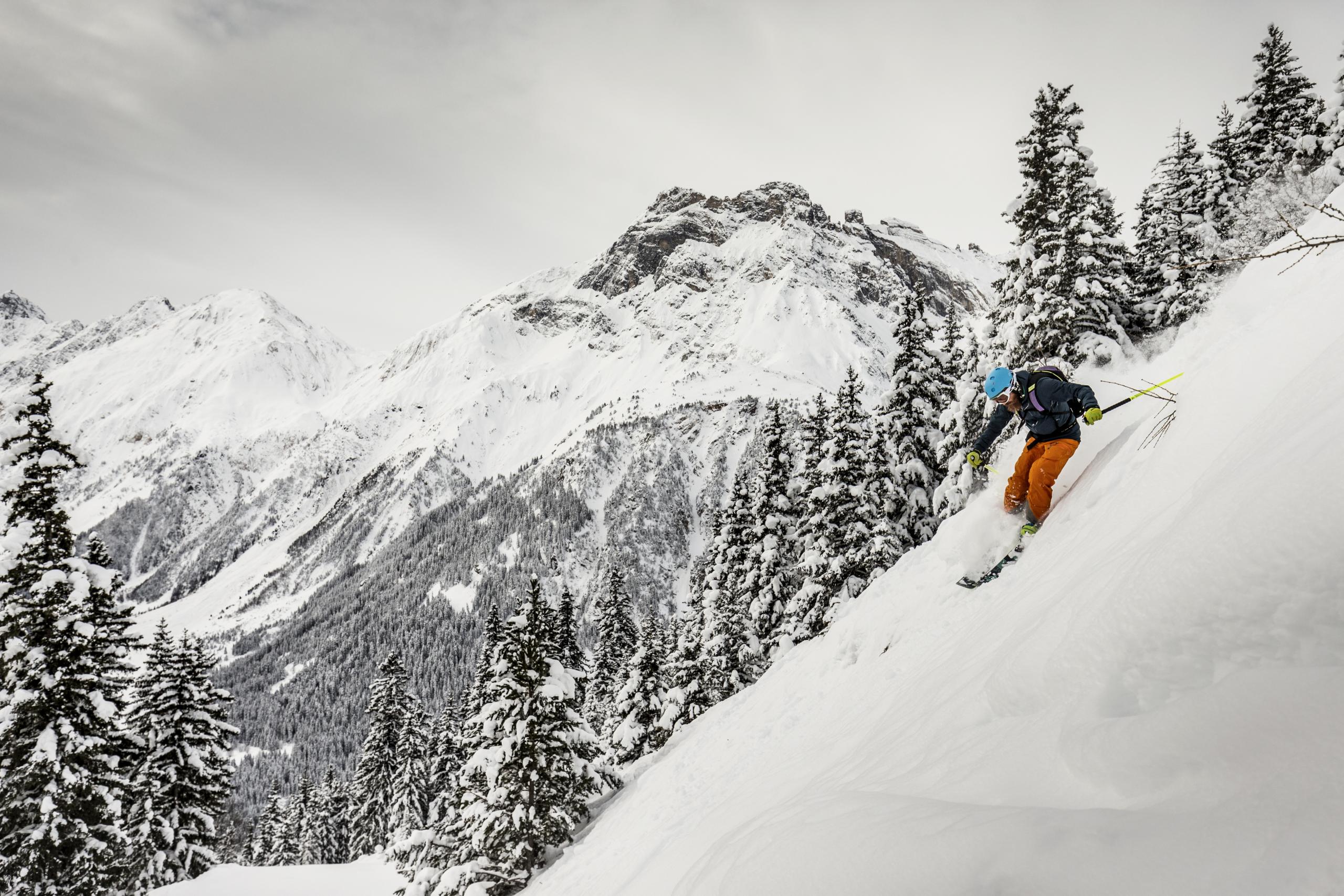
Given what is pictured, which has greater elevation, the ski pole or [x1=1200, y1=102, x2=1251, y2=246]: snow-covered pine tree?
[x1=1200, y1=102, x2=1251, y2=246]: snow-covered pine tree

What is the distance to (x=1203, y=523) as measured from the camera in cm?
260

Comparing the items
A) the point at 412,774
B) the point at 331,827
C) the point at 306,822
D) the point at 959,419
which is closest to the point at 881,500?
the point at 959,419

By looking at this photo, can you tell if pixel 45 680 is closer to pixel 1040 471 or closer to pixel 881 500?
pixel 1040 471

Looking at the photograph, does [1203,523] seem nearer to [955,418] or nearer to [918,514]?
[955,418]

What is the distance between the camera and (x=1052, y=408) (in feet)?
24.8

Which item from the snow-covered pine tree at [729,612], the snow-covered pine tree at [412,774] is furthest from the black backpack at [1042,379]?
the snow-covered pine tree at [412,774]

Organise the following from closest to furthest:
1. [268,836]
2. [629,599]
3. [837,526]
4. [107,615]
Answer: [107,615]
[837,526]
[629,599]
[268,836]

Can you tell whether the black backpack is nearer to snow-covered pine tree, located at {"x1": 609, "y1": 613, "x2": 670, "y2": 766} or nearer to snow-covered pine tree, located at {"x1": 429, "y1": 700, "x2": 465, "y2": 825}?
snow-covered pine tree, located at {"x1": 609, "y1": 613, "x2": 670, "y2": 766}

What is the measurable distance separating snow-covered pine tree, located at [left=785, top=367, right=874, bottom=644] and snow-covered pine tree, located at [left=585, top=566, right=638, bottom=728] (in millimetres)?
16209

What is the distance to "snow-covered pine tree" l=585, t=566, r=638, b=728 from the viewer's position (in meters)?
34.2

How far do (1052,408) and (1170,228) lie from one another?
26.8 metres

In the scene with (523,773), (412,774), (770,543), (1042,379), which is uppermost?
(1042,379)

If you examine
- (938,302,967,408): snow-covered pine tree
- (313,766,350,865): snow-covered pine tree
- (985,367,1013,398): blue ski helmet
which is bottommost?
(313,766,350,865): snow-covered pine tree

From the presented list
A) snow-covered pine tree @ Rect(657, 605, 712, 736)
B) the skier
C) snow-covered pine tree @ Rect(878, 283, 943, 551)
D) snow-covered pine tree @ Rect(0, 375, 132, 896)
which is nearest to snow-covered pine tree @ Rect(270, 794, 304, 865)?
snow-covered pine tree @ Rect(657, 605, 712, 736)
